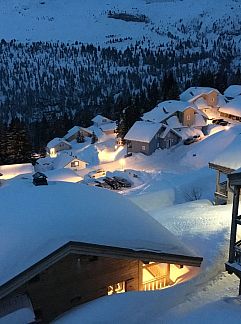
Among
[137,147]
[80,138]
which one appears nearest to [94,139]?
[80,138]

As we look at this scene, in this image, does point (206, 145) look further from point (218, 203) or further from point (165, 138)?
point (218, 203)

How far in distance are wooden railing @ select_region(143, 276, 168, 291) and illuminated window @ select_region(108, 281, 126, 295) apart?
73 cm

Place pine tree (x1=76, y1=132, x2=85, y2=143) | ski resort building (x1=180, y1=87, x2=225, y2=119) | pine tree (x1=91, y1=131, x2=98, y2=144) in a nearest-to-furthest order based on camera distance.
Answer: ski resort building (x1=180, y1=87, x2=225, y2=119) < pine tree (x1=91, y1=131, x2=98, y2=144) < pine tree (x1=76, y1=132, x2=85, y2=143)

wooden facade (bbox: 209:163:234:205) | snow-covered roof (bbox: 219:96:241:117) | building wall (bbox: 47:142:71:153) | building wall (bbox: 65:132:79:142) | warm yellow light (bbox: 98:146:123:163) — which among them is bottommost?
building wall (bbox: 65:132:79:142)

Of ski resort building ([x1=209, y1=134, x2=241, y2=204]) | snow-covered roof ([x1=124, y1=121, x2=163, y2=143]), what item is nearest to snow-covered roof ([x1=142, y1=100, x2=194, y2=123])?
snow-covered roof ([x1=124, y1=121, x2=163, y2=143])

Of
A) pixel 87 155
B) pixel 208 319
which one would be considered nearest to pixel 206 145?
pixel 87 155

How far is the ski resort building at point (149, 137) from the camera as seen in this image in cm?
4984

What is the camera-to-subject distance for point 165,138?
51.2 metres

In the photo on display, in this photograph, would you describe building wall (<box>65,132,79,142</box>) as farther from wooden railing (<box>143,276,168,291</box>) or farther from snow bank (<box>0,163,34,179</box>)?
wooden railing (<box>143,276,168,291</box>)

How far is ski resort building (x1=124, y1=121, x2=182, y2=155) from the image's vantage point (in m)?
49.8

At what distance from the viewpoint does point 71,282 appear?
11.6 meters

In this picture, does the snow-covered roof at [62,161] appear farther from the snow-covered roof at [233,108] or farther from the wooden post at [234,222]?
the wooden post at [234,222]

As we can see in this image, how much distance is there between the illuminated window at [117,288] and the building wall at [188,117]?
44.1 meters

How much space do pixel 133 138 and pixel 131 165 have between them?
4781 millimetres
